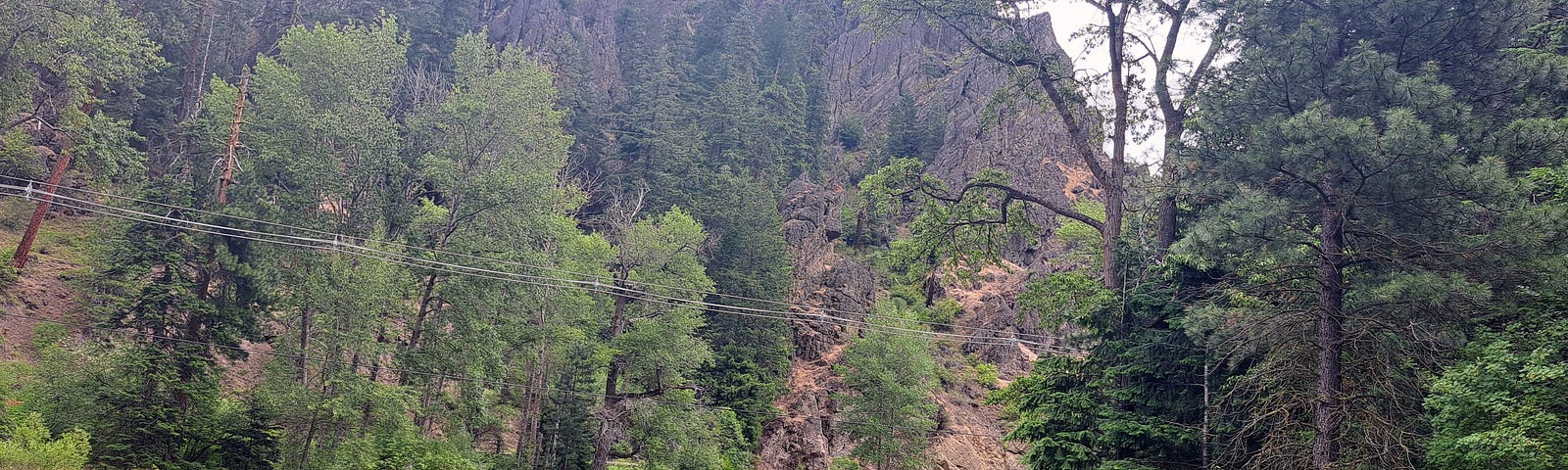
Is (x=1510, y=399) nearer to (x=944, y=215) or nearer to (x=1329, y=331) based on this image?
(x=1329, y=331)

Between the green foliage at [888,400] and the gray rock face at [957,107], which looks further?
the gray rock face at [957,107]

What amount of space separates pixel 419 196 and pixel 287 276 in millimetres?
4272

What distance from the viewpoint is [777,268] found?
3766cm

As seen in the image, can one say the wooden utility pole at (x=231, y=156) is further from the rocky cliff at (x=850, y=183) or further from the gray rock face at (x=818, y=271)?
the gray rock face at (x=818, y=271)

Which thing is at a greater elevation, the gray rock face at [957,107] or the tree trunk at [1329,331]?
the gray rock face at [957,107]

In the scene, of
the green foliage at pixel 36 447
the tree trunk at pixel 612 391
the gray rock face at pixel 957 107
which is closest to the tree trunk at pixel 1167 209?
→ the tree trunk at pixel 612 391

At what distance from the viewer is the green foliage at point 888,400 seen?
32.3 m

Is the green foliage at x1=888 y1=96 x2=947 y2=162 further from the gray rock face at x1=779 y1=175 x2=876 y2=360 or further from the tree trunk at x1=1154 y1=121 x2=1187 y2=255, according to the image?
the tree trunk at x1=1154 y1=121 x2=1187 y2=255

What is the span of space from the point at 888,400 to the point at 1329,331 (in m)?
21.6

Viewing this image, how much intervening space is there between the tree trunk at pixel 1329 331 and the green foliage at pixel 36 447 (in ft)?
63.5

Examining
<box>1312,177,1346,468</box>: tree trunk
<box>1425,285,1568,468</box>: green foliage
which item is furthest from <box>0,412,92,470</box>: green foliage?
<box>1425,285,1568,468</box>: green foliage

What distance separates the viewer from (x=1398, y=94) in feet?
39.1

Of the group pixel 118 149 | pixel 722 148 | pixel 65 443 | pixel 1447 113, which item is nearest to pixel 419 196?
pixel 118 149

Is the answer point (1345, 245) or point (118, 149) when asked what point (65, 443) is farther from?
point (1345, 245)
